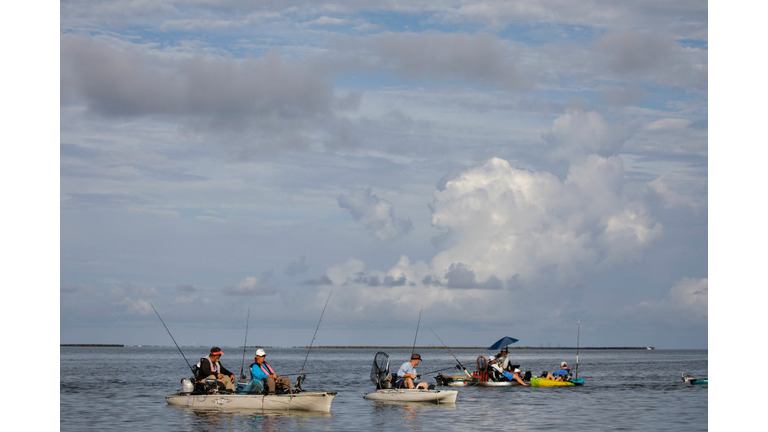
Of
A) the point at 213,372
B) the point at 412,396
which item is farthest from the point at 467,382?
the point at 213,372

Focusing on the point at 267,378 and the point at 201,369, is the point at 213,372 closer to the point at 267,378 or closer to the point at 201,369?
the point at 201,369

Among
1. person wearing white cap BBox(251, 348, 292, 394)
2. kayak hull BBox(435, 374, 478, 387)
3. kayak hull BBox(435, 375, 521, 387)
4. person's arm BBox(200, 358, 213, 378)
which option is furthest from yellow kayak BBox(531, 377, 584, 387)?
person's arm BBox(200, 358, 213, 378)

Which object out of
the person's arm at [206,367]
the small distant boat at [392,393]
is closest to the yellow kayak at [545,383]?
the small distant boat at [392,393]

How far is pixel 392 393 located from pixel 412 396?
79cm

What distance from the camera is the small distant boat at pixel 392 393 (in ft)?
96.7

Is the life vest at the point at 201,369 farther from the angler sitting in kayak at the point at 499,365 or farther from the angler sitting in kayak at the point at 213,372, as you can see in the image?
the angler sitting in kayak at the point at 499,365

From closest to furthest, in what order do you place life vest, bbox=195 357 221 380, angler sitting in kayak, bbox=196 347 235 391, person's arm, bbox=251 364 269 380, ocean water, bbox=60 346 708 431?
ocean water, bbox=60 346 708 431
person's arm, bbox=251 364 269 380
angler sitting in kayak, bbox=196 347 235 391
life vest, bbox=195 357 221 380

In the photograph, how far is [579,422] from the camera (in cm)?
2577

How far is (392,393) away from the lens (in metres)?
29.7

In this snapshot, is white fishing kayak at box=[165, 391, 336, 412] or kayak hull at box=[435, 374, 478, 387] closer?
white fishing kayak at box=[165, 391, 336, 412]

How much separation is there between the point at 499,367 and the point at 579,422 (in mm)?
14622

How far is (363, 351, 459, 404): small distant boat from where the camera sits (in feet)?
96.7

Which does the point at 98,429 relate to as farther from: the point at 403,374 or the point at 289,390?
the point at 403,374

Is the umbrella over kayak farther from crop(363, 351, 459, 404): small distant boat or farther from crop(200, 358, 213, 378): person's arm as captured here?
crop(200, 358, 213, 378): person's arm
